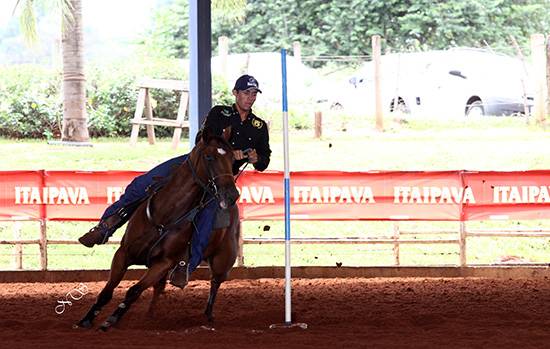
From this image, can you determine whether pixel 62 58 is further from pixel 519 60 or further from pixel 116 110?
pixel 519 60

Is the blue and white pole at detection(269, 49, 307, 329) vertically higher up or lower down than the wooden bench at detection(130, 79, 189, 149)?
lower down

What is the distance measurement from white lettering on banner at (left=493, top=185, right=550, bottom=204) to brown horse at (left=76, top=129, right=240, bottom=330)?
5493mm

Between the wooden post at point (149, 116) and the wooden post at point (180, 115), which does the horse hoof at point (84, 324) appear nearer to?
the wooden post at point (149, 116)

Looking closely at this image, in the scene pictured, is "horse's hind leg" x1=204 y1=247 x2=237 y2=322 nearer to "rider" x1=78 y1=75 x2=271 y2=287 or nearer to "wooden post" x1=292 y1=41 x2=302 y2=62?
"rider" x1=78 y1=75 x2=271 y2=287

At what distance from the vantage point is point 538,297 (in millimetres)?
11555

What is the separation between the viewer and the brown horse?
8.38 metres

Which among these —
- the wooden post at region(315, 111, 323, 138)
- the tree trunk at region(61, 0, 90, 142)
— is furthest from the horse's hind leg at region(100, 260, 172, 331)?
the tree trunk at region(61, 0, 90, 142)

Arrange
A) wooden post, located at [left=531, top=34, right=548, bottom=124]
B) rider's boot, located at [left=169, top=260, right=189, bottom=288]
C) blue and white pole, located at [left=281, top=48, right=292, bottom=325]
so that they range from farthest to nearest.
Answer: wooden post, located at [left=531, top=34, right=548, bottom=124]
rider's boot, located at [left=169, top=260, right=189, bottom=288]
blue and white pole, located at [left=281, top=48, right=292, bottom=325]

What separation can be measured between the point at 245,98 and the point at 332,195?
4770mm

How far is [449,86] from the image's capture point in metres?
20.8

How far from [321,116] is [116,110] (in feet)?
14.1

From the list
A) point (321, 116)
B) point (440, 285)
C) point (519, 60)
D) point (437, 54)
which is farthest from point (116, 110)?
point (440, 285)

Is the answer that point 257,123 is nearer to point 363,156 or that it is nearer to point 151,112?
point 363,156

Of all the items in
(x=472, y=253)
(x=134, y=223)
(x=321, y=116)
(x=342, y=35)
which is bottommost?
(x=472, y=253)
